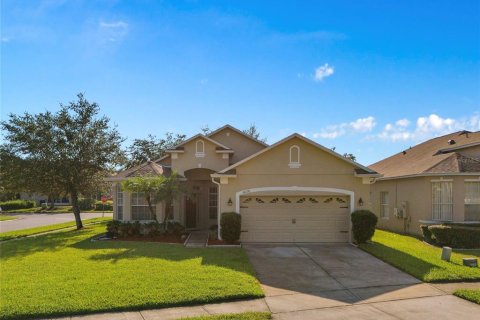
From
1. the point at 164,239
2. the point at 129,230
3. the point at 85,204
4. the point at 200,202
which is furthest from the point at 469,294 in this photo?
the point at 85,204

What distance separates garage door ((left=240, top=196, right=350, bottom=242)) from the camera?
16.7 metres

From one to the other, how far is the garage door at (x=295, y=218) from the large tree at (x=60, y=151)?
11014mm

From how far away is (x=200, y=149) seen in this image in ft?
68.3

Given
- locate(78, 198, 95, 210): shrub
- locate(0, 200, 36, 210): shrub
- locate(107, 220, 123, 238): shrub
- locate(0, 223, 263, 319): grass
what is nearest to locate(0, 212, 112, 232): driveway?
locate(107, 220, 123, 238): shrub

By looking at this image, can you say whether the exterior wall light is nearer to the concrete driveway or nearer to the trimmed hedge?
the concrete driveway

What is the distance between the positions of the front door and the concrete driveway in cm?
866

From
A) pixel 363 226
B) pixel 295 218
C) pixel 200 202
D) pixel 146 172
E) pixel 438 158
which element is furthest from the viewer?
pixel 200 202

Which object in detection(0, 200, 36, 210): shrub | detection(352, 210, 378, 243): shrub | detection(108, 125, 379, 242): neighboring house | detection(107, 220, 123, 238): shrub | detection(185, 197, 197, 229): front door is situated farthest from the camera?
detection(0, 200, 36, 210): shrub

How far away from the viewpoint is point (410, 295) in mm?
9242

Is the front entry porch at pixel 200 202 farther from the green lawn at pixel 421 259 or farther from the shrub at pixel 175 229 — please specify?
the green lawn at pixel 421 259

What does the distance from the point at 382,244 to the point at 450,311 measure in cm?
824

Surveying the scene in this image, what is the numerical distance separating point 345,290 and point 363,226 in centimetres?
666

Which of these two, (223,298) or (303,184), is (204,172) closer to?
(303,184)

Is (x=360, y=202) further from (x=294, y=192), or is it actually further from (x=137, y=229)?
(x=137, y=229)
